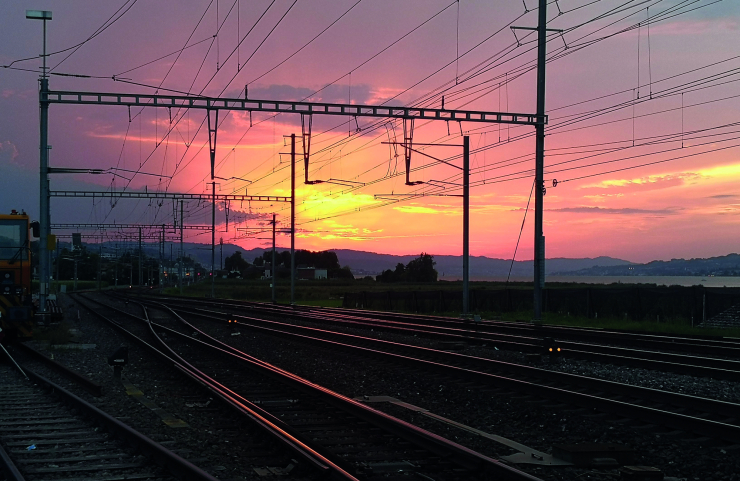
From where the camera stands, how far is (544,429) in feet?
34.9

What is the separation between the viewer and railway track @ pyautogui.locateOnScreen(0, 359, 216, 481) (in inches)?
313

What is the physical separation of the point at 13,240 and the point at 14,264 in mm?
751

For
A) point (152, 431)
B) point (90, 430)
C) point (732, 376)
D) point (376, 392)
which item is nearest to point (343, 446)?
point (152, 431)

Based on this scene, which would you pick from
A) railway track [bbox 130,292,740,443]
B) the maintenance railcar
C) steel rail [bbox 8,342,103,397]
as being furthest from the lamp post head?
railway track [bbox 130,292,740,443]

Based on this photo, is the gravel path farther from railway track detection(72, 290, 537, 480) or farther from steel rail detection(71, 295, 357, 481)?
railway track detection(72, 290, 537, 480)

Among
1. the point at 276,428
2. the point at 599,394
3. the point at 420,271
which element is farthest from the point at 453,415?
the point at 420,271

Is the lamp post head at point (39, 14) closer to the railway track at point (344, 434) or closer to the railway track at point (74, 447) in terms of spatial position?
Answer: the railway track at point (344, 434)

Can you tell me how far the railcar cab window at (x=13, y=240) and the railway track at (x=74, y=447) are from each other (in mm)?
10575

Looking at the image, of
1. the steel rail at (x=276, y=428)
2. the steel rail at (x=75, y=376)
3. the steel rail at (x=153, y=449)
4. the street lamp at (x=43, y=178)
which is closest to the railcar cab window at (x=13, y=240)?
Answer: the steel rail at (x=75, y=376)

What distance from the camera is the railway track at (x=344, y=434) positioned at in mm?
7918

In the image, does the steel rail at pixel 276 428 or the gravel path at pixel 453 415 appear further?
the gravel path at pixel 453 415

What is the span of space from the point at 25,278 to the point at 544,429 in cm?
1818

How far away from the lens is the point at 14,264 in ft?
73.9

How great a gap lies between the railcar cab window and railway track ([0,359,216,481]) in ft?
34.7
